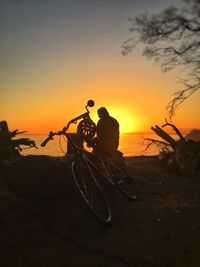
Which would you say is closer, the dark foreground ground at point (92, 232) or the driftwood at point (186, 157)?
the dark foreground ground at point (92, 232)

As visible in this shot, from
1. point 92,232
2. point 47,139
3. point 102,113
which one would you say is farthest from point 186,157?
point 92,232

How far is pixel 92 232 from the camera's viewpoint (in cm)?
666

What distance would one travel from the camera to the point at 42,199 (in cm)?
793

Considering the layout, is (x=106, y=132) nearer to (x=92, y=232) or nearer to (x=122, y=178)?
(x=122, y=178)

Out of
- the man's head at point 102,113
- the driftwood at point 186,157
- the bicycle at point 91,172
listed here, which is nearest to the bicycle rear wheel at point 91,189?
the bicycle at point 91,172

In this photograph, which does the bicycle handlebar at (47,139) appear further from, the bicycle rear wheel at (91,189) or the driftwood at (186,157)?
the driftwood at (186,157)

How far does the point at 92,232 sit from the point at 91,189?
1.09 m

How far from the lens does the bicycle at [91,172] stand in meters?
7.33

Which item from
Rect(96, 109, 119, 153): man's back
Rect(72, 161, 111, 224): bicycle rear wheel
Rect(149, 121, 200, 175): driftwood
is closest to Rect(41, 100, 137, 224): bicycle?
Rect(72, 161, 111, 224): bicycle rear wheel

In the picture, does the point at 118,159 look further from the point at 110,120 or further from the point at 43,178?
the point at 43,178

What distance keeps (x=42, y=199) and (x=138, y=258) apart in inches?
117

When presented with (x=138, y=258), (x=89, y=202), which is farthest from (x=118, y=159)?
(x=138, y=258)

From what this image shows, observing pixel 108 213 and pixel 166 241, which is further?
pixel 108 213

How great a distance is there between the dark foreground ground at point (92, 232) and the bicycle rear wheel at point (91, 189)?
0.24m
